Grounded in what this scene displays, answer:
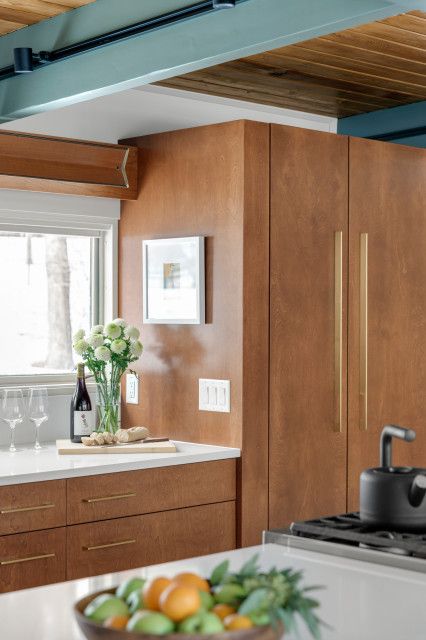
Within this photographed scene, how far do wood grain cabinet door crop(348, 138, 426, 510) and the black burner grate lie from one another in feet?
6.00

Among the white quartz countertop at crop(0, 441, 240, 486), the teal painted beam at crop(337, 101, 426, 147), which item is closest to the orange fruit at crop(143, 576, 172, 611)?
the white quartz countertop at crop(0, 441, 240, 486)

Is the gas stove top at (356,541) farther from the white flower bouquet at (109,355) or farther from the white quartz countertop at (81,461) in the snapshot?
the white flower bouquet at (109,355)

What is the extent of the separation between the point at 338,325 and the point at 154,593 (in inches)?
111

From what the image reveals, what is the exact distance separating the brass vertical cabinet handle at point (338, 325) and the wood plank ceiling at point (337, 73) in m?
0.70

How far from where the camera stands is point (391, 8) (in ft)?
6.95

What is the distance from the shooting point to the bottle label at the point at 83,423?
3.89m

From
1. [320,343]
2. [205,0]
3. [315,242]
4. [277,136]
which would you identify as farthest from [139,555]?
[205,0]

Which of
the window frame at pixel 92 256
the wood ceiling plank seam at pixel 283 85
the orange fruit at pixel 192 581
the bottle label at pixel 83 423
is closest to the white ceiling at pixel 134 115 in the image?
the wood ceiling plank seam at pixel 283 85

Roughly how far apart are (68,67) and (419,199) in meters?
1.97

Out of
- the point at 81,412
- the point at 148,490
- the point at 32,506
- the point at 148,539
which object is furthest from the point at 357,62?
the point at 32,506

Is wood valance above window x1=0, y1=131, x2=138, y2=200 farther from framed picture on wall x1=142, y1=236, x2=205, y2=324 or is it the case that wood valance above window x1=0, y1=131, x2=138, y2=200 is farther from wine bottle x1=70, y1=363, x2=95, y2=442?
wine bottle x1=70, y1=363, x2=95, y2=442

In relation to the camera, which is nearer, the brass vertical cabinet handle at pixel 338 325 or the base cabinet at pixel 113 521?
the base cabinet at pixel 113 521

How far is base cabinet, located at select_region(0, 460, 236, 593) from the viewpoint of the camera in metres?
3.21

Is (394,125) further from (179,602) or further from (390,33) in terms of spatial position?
(179,602)
